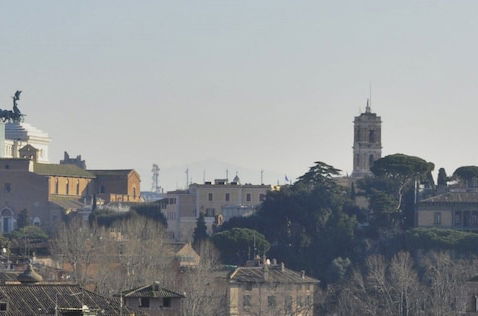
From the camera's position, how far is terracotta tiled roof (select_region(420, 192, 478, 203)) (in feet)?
554

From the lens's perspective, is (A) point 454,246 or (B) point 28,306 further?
(A) point 454,246

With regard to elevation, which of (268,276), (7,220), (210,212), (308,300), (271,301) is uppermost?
(210,212)

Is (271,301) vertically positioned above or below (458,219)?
below

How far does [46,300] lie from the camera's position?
243 ft

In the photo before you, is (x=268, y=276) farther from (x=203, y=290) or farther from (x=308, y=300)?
(x=203, y=290)

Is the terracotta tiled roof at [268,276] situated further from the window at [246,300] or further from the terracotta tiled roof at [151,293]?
the terracotta tiled roof at [151,293]

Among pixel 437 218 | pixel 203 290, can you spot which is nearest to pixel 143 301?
pixel 203 290

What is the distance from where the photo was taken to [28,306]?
240ft

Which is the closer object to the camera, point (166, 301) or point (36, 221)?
point (166, 301)

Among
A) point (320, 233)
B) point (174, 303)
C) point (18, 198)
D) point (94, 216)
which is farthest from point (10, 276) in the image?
point (18, 198)

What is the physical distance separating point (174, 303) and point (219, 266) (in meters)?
54.5

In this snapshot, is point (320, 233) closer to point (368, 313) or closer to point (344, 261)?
point (344, 261)

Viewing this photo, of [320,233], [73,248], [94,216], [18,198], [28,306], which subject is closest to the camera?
[28,306]

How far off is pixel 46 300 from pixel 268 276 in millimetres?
A: 63890
